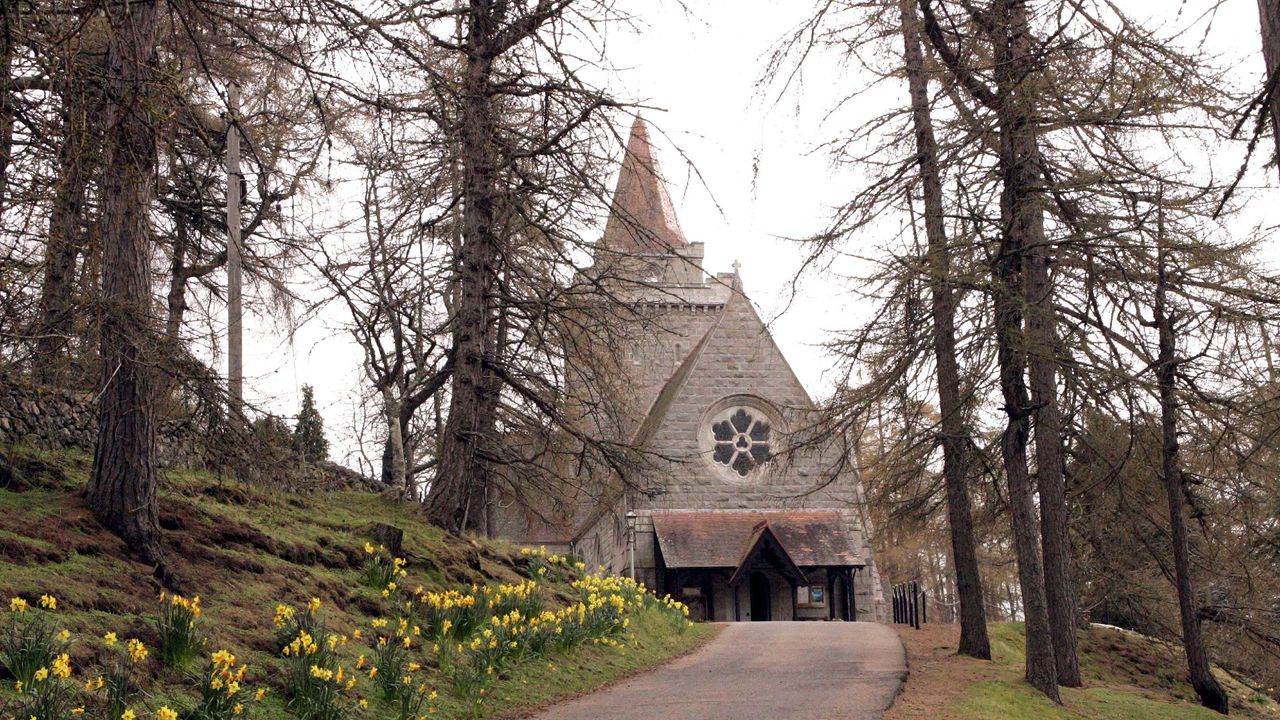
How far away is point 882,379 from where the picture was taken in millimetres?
15164

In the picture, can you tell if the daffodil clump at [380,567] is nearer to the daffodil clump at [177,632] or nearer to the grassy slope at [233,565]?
the grassy slope at [233,565]

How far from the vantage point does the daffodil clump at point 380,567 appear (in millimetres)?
11323

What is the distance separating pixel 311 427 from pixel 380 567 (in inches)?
418

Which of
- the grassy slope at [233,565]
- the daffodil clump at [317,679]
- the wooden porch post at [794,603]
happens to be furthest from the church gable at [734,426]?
the daffodil clump at [317,679]

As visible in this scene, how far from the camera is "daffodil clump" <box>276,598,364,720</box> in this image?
789 centimetres

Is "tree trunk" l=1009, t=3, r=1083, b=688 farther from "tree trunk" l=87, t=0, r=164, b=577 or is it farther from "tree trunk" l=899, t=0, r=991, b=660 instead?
"tree trunk" l=87, t=0, r=164, b=577

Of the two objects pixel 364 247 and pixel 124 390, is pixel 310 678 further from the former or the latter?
pixel 364 247

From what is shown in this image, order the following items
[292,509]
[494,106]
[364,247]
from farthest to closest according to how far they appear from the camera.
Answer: [364,247] < [494,106] < [292,509]

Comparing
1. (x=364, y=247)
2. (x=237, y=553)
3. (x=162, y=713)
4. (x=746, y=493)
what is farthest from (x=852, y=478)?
(x=162, y=713)

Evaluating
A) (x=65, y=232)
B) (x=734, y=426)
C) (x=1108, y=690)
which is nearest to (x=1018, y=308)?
(x=1108, y=690)

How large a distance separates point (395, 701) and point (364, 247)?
12860mm

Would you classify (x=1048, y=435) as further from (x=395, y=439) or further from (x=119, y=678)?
(x=395, y=439)

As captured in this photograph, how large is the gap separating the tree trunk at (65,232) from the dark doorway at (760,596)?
23.8 metres

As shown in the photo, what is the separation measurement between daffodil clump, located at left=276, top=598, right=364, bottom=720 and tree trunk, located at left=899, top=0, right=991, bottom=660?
8.63 m
